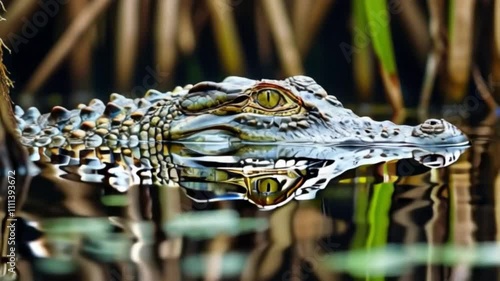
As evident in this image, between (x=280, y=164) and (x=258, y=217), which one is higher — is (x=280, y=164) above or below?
above

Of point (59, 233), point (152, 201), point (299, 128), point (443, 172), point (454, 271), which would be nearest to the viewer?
point (454, 271)

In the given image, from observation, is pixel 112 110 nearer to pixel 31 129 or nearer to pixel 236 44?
pixel 31 129

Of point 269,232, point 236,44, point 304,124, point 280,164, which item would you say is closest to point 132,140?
point 304,124

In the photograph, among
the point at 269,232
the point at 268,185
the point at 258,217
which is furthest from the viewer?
the point at 268,185

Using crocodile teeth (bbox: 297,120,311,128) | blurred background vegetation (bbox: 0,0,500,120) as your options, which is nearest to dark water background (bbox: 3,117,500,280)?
crocodile teeth (bbox: 297,120,311,128)

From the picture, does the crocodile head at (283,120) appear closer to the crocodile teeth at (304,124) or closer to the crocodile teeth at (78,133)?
the crocodile teeth at (304,124)

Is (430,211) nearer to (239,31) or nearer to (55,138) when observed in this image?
(55,138)

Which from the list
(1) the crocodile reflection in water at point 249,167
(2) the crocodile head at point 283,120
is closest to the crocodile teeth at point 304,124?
(2) the crocodile head at point 283,120

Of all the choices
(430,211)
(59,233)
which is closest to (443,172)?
(430,211)
